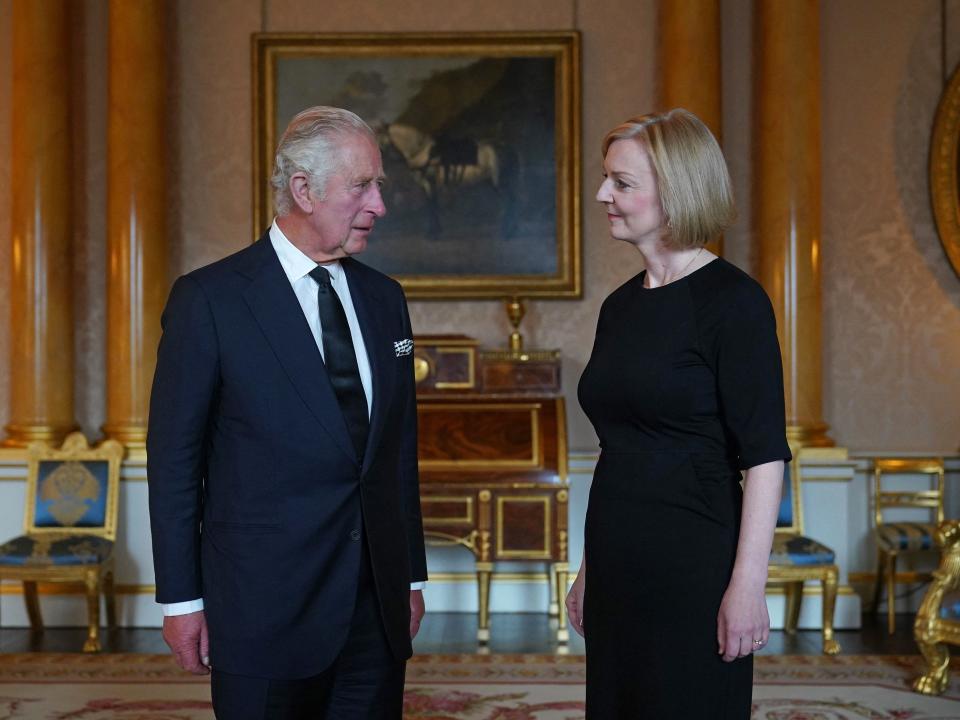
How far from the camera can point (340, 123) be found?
2312 mm

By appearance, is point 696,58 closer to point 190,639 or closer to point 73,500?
point 73,500

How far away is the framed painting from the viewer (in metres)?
6.73

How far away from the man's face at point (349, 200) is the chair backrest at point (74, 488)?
4.19 metres

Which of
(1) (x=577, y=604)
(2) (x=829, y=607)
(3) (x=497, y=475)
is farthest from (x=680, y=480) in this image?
(2) (x=829, y=607)

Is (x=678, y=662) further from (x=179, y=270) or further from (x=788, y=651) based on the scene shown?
(x=179, y=270)

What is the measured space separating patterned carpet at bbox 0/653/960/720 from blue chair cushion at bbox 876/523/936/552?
2.80ft

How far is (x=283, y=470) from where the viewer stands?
7.32 feet

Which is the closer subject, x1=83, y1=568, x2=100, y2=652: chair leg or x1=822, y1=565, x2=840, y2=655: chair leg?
x1=822, y1=565, x2=840, y2=655: chair leg

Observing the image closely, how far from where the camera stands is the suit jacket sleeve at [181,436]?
7.25 ft

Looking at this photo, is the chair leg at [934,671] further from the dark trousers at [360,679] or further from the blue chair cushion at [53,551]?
the blue chair cushion at [53,551]

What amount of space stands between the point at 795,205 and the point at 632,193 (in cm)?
441

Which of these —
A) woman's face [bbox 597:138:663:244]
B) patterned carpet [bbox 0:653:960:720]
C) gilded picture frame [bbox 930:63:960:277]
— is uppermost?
gilded picture frame [bbox 930:63:960:277]

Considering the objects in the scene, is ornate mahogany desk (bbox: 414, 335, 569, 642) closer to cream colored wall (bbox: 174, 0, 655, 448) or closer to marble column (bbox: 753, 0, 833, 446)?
cream colored wall (bbox: 174, 0, 655, 448)

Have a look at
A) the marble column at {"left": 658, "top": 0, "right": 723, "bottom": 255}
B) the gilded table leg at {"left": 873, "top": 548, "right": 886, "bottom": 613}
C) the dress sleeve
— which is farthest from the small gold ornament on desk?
the dress sleeve
